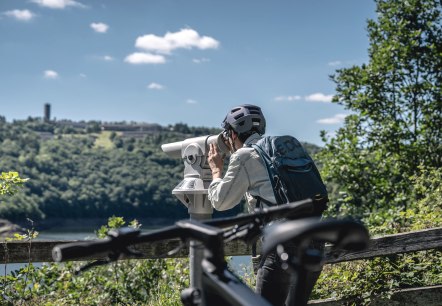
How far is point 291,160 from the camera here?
2.98 meters

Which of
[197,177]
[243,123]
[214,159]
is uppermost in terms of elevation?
[243,123]

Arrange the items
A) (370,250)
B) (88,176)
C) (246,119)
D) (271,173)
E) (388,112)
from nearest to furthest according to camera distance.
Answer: (271,173) < (246,119) < (370,250) < (388,112) < (88,176)

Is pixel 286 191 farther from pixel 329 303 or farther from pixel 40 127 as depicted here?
pixel 40 127

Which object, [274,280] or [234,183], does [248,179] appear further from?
[274,280]

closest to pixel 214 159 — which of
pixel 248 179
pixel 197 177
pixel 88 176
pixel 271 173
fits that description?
pixel 197 177

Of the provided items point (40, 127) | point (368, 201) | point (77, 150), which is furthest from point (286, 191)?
point (40, 127)

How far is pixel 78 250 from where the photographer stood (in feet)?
4.91

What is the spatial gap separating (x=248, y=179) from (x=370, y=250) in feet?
5.65

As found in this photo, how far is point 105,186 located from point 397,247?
90.3 m

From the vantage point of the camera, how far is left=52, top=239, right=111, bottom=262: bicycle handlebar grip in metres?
1.49

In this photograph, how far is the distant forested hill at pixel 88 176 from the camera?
259 ft

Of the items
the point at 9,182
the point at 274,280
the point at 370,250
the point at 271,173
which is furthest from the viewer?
the point at 9,182

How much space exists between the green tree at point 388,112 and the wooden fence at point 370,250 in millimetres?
7082

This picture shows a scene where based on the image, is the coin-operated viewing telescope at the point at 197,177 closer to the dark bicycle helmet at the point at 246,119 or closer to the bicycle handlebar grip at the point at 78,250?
the dark bicycle helmet at the point at 246,119
